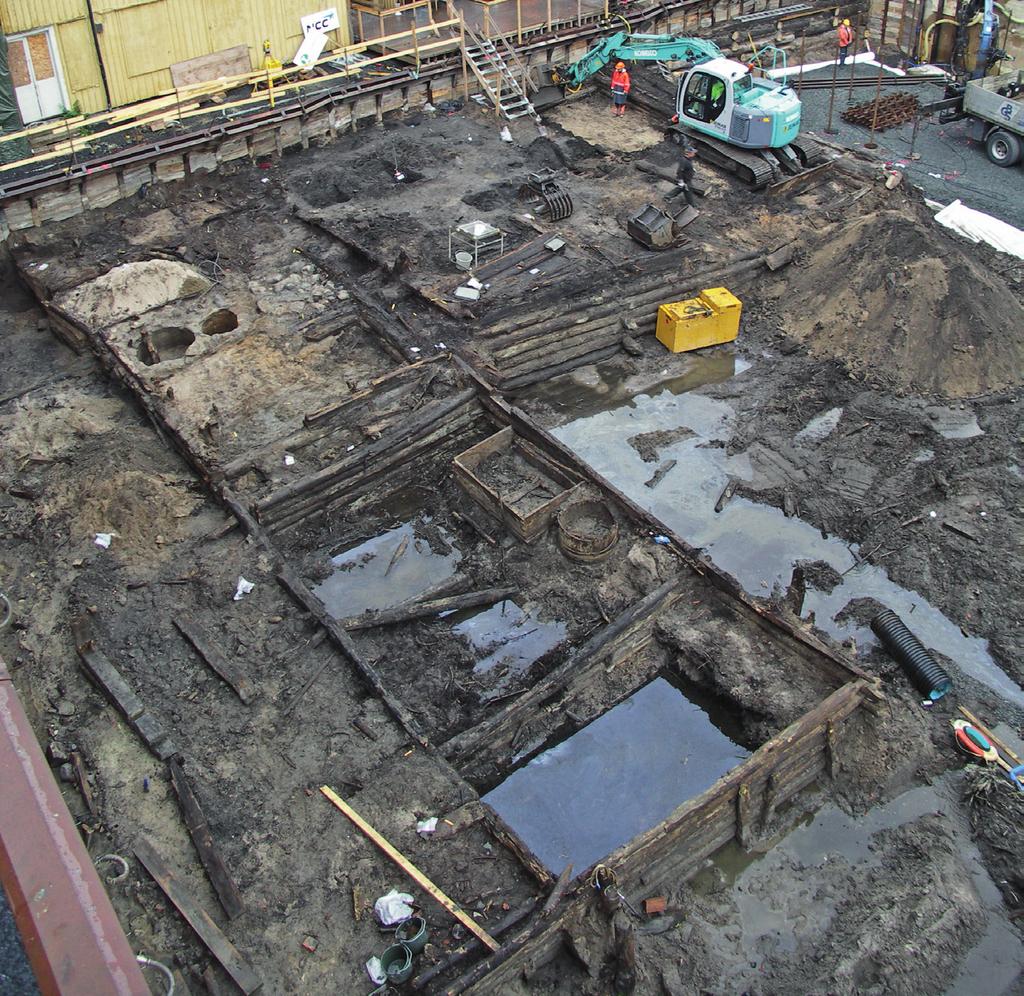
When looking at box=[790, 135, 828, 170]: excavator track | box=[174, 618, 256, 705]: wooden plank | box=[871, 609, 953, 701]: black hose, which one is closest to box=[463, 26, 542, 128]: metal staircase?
box=[790, 135, 828, 170]: excavator track

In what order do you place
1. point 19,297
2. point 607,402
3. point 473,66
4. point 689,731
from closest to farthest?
point 689,731 → point 607,402 → point 19,297 → point 473,66

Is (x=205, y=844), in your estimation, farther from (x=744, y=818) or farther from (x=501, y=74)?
(x=501, y=74)

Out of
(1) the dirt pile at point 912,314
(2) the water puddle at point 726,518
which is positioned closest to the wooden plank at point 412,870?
(2) the water puddle at point 726,518

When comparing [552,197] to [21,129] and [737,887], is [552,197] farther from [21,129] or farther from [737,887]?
[737,887]

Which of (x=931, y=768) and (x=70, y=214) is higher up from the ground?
(x=70, y=214)

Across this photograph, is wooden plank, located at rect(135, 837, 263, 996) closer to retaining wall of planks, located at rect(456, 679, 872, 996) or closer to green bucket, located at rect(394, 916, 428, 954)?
green bucket, located at rect(394, 916, 428, 954)

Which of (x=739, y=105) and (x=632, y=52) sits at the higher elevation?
(x=632, y=52)

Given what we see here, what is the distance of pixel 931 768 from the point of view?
12.1 m

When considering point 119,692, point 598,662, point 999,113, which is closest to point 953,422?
point 598,662

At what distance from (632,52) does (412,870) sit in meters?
23.3

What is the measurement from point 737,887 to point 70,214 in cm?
1972

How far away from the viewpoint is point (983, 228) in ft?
70.4

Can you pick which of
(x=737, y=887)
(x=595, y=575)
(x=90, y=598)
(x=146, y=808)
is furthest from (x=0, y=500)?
(x=737, y=887)

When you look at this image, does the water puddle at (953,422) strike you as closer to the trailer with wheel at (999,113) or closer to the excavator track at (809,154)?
the excavator track at (809,154)
